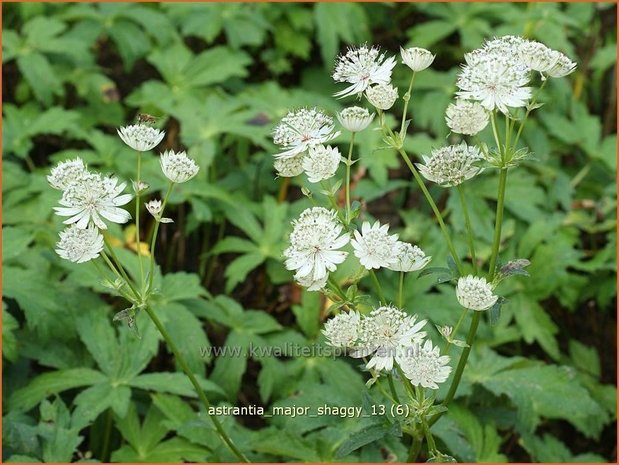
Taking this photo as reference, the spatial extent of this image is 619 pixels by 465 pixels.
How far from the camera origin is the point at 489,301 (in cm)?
160

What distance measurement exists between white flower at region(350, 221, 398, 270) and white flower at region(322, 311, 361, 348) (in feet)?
0.35

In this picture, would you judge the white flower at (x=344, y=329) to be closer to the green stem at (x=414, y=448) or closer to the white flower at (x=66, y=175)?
the green stem at (x=414, y=448)

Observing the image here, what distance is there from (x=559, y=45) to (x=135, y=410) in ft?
7.70

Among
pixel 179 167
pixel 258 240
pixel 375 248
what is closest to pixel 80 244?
pixel 179 167

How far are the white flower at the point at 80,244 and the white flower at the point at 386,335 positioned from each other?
53 centimetres

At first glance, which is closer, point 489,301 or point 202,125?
point 489,301

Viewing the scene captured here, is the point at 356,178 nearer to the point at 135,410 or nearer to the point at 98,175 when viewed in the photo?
the point at 135,410

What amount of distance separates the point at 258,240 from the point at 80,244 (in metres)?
1.31

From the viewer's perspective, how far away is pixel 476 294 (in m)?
1.60

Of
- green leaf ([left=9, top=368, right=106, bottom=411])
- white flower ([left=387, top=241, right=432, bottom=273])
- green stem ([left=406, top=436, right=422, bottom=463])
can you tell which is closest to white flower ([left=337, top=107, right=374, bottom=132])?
white flower ([left=387, top=241, right=432, bottom=273])

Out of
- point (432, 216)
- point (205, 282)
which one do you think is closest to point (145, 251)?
point (205, 282)

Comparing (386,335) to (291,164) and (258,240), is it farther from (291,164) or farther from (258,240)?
(258,240)

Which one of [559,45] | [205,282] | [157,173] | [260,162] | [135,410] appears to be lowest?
[135,410]

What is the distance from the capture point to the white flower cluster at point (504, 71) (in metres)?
1.59
